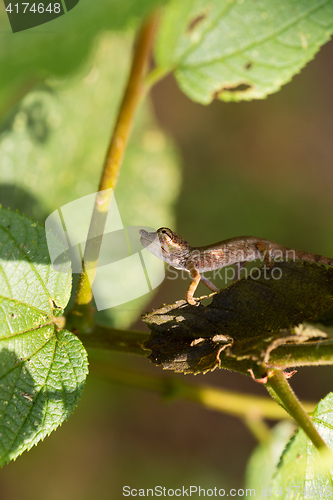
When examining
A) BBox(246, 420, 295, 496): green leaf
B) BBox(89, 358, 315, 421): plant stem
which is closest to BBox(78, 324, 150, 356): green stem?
BBox(89, 358, 315, 421): plant stem

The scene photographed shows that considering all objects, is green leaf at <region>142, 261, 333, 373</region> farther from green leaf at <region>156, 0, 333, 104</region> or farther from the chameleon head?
green leaf at <region>156, 0, 333, 104</region>

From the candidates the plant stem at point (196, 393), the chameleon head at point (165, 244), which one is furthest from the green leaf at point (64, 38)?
the plant stem at point (196, 393)

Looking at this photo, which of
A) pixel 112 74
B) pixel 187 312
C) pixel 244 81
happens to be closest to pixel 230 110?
pixel 112 74

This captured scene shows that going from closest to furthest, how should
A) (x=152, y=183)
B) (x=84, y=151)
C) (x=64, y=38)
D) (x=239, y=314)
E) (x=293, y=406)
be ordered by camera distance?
(x=64, y=38) → (x=293, y=406) → (x=239, y=314) → (x=84, y=151) → (x=152, y=183)

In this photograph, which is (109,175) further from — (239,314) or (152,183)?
(152,183)

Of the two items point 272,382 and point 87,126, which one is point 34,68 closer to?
point 272,382

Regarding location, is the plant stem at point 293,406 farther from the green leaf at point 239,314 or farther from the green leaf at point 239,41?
the green leaf at point 239,41

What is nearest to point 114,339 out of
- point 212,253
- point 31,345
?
point 31,345
